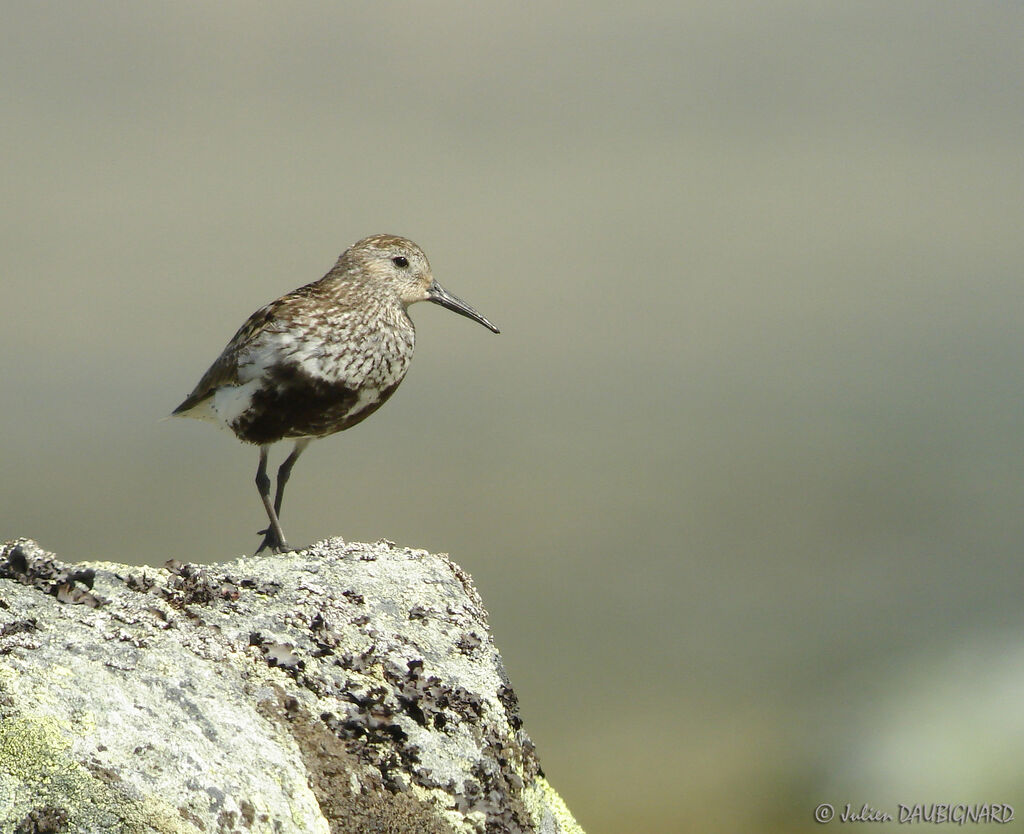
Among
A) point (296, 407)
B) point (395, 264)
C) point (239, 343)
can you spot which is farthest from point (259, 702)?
point (395, 264)

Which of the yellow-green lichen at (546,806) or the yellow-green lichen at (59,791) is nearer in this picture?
the yellow-green lichen at (59,791)

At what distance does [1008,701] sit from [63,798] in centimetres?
760

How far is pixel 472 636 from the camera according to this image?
15.8 ft

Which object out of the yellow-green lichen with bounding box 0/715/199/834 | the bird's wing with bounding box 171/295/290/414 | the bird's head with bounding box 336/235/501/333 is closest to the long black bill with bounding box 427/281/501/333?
the bird's head with bounding box 336/235/501/333

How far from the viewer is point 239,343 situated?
6.92m

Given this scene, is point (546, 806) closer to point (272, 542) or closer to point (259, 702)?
point (259, 702)

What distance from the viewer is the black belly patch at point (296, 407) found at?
6.56m

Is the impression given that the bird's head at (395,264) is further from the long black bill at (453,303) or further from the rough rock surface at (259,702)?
the rough rock surface at (259,702)

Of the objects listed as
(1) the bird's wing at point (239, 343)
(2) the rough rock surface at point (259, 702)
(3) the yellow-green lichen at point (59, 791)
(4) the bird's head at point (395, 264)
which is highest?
(4) the bird's head at point (395, 264)

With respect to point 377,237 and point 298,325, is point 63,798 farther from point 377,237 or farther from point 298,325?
point 377,237

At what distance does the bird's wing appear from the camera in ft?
22.2

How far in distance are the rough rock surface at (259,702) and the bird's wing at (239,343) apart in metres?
1.97

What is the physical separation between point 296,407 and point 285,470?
0.74 meters

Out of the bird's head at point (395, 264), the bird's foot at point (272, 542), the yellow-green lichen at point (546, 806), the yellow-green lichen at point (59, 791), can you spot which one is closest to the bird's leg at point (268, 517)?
the bird's foot at point (272, 542)
